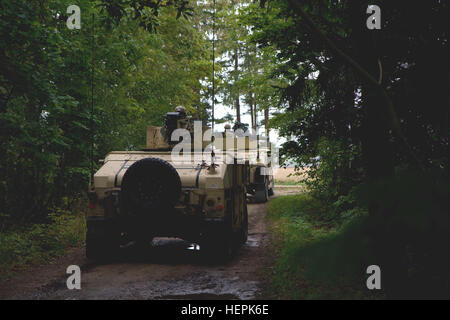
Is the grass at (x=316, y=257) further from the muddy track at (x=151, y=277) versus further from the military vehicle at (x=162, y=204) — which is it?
the military vehicle at (x=162, y=204)

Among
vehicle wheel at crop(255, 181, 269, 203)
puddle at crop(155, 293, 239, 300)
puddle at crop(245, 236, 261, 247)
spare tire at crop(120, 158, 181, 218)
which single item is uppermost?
spare tire at crop(120, 158, 181, 218)

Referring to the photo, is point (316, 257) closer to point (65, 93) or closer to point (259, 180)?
point (65, 93)

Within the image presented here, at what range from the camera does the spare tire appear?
780 centimetres

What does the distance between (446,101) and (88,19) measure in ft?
32.7

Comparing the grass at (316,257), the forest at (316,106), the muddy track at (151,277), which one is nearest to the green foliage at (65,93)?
the forest at (316,106)

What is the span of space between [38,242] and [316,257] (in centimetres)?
900

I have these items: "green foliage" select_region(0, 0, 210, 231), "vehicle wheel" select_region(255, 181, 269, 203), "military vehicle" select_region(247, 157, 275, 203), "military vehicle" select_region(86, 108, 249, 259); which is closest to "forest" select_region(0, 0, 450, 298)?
"green foliage" select_region(0, 0, 210, 231)

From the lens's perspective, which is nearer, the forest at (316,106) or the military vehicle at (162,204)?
the forest at (316,106)

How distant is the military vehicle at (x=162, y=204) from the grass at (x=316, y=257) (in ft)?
4.40

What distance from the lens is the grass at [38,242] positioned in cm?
825

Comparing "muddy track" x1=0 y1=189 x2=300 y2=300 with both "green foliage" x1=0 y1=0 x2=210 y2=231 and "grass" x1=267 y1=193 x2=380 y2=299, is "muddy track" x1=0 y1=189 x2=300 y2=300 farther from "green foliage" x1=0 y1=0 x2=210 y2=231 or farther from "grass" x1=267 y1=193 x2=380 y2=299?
"green foliage" x1=0 y1=0 x2=210 y2=231

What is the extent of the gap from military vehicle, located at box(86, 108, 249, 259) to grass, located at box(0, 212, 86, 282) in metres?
1.20

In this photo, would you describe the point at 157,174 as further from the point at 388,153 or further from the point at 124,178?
the point at 388,153
